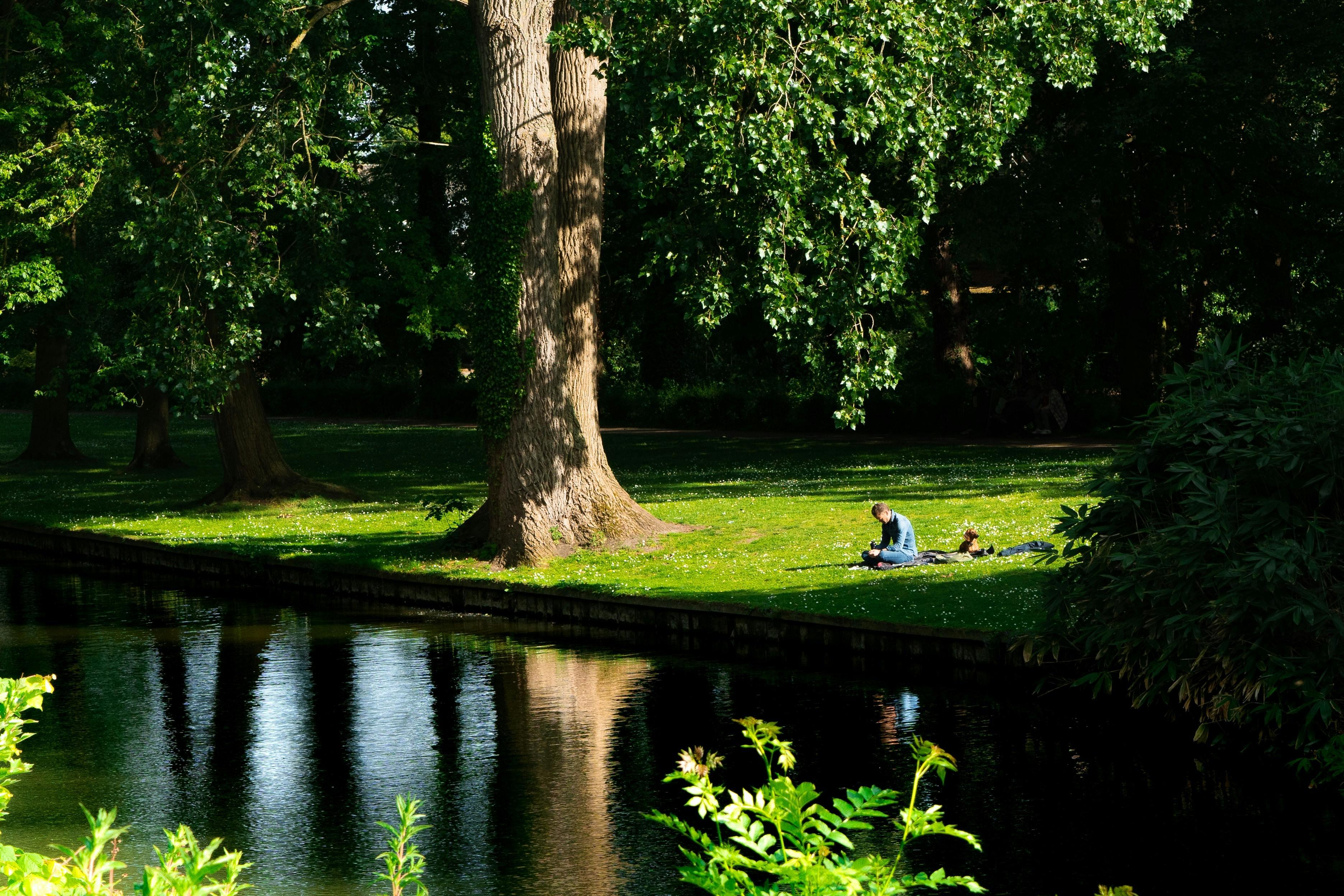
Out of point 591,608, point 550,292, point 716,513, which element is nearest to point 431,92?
point 716,513

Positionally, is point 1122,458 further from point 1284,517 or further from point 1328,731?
point 1328,731

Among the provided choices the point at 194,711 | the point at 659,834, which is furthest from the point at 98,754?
the point at 659,834

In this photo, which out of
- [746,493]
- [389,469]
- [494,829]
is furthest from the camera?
[389,469]

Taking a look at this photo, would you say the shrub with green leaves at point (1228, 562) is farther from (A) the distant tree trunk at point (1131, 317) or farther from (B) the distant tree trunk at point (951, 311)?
Answer: (B) the distant tree trunk at point (951, 311)

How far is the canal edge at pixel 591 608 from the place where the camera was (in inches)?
535

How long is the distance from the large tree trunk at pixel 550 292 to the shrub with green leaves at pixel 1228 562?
827 centimetres

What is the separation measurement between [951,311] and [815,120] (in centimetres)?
2453

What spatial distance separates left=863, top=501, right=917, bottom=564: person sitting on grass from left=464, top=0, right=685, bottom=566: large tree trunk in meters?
3.99

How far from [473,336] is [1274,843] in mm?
13249

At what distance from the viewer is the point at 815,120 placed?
15.0 m

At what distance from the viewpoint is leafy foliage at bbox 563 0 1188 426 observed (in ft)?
49.3

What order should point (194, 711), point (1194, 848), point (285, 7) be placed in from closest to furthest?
point (1194, 848), point (194, 711), point (285, 7)

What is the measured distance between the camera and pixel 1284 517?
423 inches

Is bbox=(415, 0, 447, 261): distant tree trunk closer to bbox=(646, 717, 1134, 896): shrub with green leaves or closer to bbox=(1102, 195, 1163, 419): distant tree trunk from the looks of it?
bbox=(1102, 195, 1163, 419): distant tree trunk
